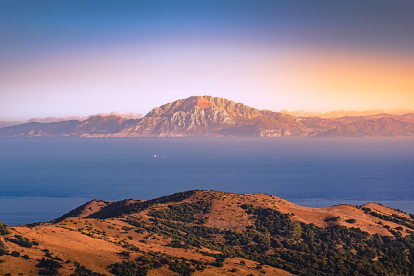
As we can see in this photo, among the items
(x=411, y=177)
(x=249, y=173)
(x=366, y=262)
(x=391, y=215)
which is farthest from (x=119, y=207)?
(x=411, y=177)

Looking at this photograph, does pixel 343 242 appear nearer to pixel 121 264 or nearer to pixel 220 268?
pixel 220 268

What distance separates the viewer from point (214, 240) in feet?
201

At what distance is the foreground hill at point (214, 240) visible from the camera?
130 feet

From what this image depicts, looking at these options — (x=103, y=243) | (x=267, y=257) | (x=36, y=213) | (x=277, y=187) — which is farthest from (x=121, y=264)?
(x=277, y=187)

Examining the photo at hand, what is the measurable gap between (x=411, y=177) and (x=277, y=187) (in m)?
82.2

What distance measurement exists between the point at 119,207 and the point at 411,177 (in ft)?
539

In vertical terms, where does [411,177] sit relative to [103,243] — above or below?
below

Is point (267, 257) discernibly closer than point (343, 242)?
Yes

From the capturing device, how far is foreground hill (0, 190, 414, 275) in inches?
1558

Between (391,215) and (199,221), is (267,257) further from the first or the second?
(391,215)

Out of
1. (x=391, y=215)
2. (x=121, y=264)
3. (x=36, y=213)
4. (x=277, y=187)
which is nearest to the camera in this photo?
(x=121, y=264)

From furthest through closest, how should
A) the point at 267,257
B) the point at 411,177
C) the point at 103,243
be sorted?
the point at 411,177 → the point at 267,257 → the point at 103,243

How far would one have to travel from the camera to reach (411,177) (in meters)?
180

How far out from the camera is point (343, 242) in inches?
2443
